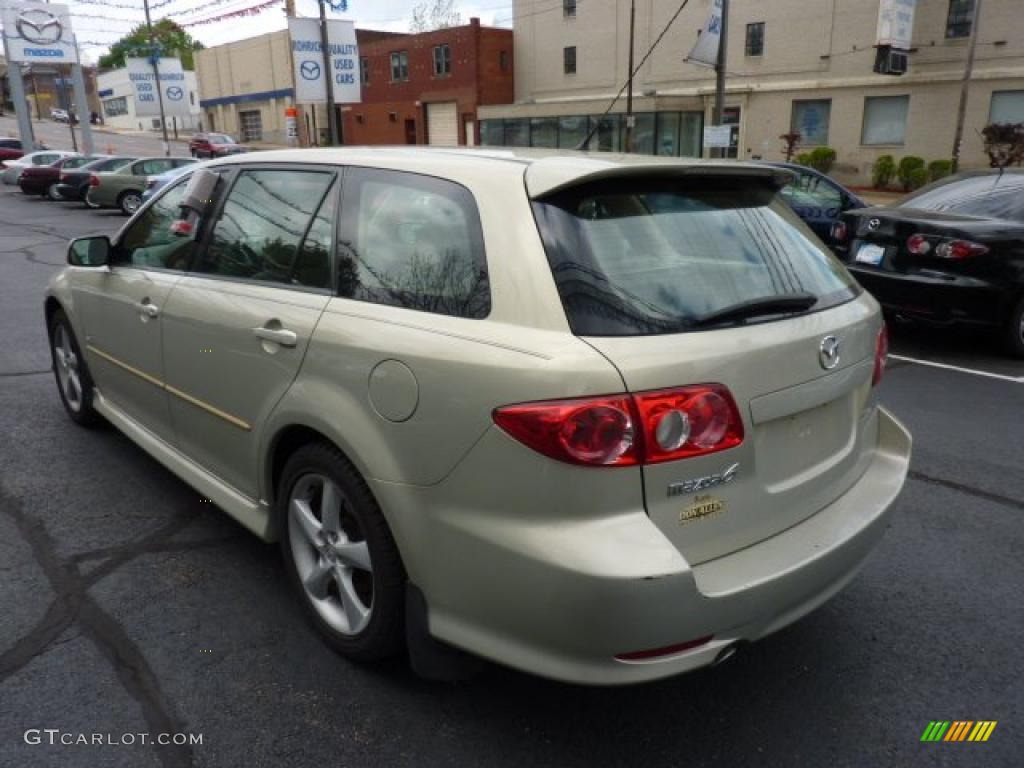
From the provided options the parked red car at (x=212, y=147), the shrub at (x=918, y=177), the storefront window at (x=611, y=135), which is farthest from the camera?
the parked red car at (x=212, y=147)

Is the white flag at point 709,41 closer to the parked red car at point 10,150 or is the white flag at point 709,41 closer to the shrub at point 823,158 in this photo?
the shrub at point 823,158

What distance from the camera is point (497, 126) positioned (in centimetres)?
4453

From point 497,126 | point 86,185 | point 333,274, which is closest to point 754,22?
point 497,126

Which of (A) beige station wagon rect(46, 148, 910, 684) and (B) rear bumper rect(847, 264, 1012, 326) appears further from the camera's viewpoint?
(B) rear bumper rect(847, 264, 1012, 326)

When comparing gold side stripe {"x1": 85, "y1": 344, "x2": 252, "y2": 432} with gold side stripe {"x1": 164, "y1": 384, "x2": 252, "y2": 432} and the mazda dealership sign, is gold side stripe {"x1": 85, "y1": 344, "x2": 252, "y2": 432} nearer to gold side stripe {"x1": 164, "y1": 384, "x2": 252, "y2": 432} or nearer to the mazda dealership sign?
gold side stripe {"x1": 164, "y1": 384, "x2": 252, "y2": 432}

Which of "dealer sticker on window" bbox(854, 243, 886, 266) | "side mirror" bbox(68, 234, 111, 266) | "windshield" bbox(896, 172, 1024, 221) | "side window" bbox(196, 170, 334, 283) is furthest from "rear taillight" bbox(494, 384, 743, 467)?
"windshield" bbox(896, 172, 1024, 221)

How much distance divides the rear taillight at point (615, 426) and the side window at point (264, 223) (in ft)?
4.36

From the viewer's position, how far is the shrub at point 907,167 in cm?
2930

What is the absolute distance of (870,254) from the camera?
726 cm

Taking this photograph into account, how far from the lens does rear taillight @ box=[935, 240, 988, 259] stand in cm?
667

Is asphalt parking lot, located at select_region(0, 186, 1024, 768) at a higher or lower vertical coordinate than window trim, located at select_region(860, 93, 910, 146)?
lower

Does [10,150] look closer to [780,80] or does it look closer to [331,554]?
[780,80]

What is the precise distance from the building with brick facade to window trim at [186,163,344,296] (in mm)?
43244

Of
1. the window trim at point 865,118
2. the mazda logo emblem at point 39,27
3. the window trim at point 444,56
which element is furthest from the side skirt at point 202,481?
the window trim at point 444,56
